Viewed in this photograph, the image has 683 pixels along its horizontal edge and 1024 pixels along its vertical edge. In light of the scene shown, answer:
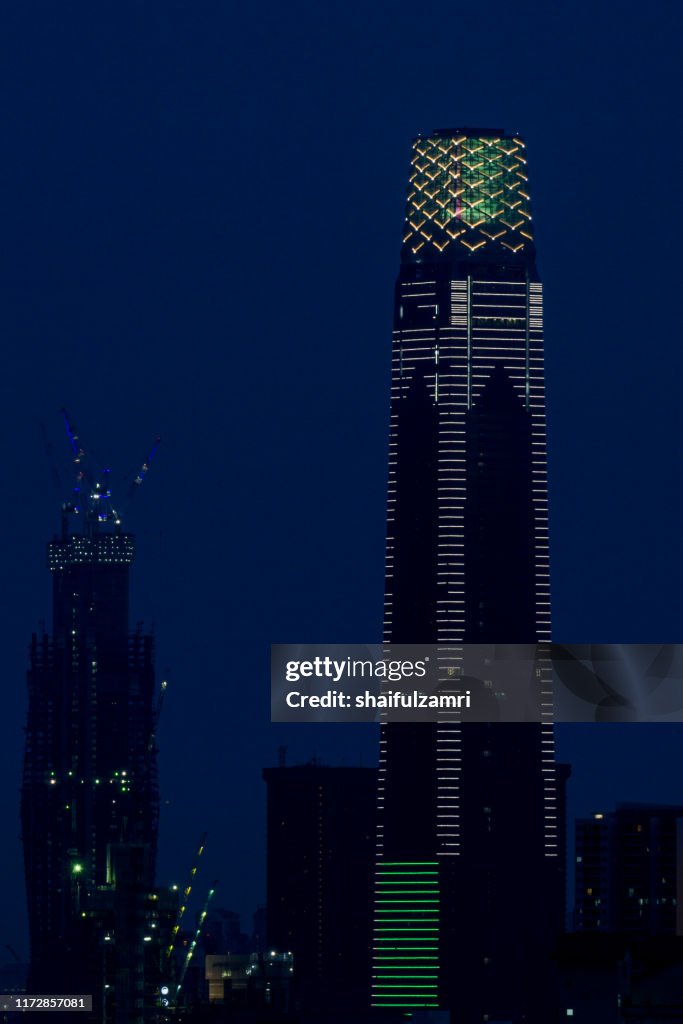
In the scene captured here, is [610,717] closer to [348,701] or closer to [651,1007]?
[348,701]

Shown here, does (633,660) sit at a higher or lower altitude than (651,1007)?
higher

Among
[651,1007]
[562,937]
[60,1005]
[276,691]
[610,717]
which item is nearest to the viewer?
[276,691]

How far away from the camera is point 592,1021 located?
14750cm

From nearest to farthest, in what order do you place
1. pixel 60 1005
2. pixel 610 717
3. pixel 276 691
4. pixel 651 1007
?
pixel 276 691
pixel 610 717
pixel 651 1007
pixel 60 1005

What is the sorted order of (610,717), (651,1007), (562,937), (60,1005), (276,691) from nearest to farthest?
(276,691), (610,717), (651,1007), (562,937), (60,1005)

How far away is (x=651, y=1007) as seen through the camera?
141625 millimetres

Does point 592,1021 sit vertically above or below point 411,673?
below

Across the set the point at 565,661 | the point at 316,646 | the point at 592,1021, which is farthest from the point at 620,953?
the point at 316,646

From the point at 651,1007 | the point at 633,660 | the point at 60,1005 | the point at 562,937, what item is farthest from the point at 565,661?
the point at 60,1005

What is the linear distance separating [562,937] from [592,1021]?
11.1 meters

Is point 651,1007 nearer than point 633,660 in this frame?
No

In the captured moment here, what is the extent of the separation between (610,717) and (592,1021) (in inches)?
1405

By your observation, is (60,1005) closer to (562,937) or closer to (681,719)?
(562,937)

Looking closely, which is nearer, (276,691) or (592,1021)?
(276,691)
